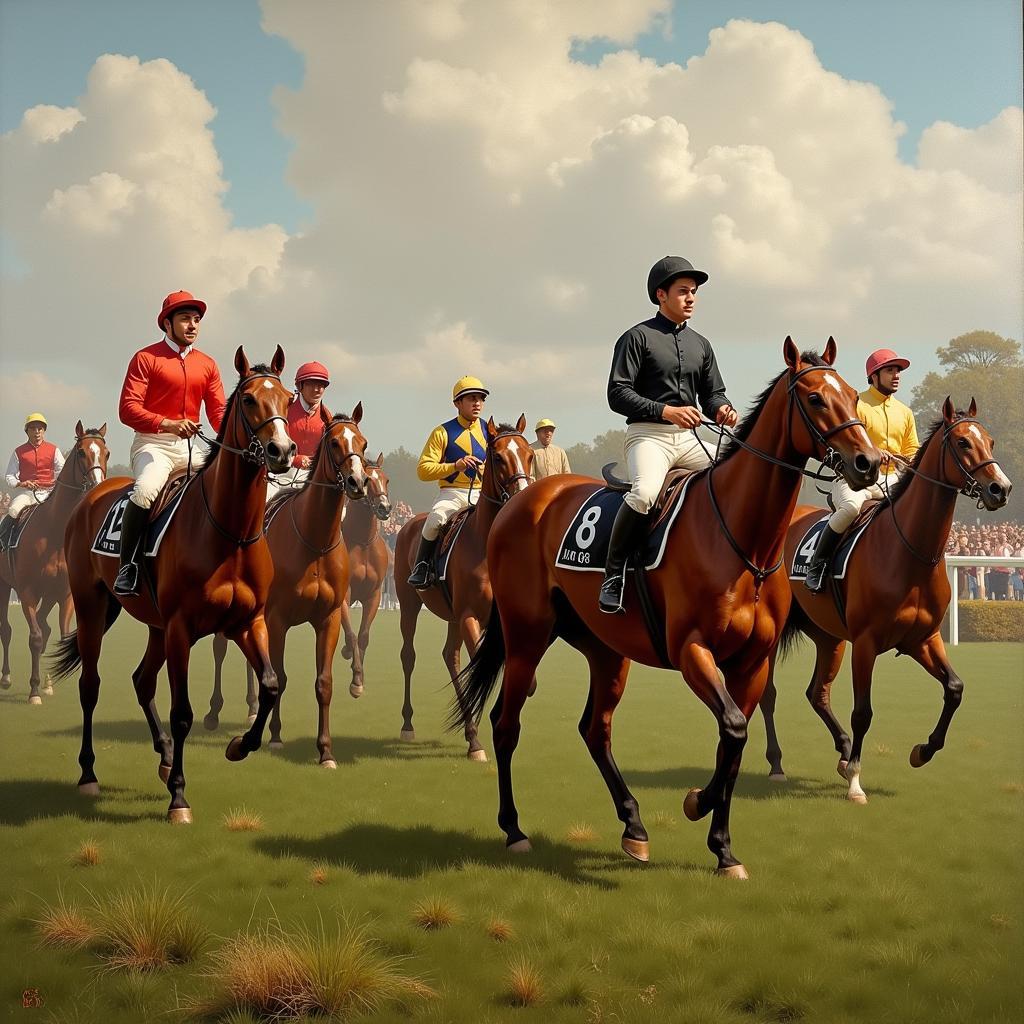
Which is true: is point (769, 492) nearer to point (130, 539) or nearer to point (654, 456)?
point (654, 456)

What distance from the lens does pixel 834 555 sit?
8.62m

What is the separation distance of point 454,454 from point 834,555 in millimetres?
3930

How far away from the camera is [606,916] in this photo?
514 centimetres

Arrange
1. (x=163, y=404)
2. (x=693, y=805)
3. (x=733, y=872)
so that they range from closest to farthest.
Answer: (x=693, y=805) < (x=733, y=872) < (x=163, y=404)

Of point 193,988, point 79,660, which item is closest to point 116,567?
point 79,660

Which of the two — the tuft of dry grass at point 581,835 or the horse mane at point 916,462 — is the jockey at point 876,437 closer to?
the horse mane at point 916,462

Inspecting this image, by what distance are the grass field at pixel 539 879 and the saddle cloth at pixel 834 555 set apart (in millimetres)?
1620

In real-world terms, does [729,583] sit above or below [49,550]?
below

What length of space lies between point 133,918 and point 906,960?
332 centimetres

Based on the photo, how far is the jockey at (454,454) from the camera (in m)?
10.7

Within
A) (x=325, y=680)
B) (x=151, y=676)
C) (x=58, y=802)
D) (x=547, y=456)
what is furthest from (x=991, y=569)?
(x=58, y=802)

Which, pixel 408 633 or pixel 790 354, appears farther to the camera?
pixel 408 633

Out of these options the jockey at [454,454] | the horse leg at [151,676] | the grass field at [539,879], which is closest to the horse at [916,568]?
the grass field at [539,879]

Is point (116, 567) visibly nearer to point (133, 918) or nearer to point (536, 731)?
point (133, 918)
